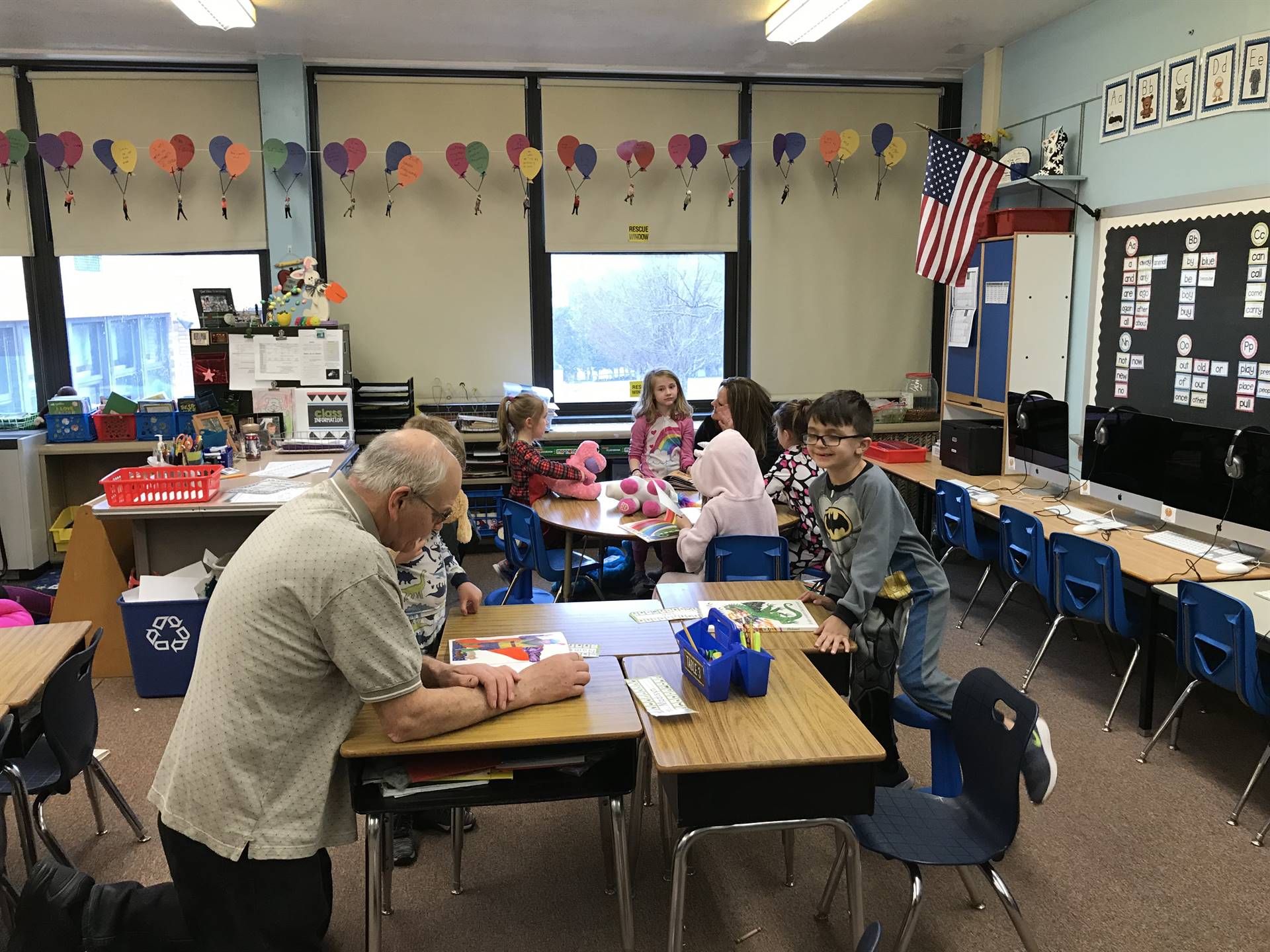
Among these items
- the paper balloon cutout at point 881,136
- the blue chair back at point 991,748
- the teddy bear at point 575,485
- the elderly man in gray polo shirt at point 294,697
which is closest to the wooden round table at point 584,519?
the teddy bear at point 575,485

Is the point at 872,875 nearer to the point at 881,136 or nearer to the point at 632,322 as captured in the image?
the point at 632,322

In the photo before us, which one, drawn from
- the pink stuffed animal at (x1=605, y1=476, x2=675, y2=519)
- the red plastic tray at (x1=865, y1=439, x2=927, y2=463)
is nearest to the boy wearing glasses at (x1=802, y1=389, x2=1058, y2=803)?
the pink stuffed animal at (x1=605, y1=476, x2=675, y2=519)

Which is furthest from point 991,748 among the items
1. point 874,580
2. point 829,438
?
point 829,438

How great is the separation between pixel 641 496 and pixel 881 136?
376 centimetres

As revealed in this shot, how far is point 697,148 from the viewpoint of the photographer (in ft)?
22.7

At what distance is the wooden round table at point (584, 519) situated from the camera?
15.1 ft

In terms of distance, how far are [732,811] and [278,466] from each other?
13.4 ft

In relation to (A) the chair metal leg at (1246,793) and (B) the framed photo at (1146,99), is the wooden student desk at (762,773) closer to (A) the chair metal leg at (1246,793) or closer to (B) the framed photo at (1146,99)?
(A) the chair metal leg at (1246,793)

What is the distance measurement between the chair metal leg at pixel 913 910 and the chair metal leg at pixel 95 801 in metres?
2.67

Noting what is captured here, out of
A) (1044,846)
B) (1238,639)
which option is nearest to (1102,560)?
(1238,639)

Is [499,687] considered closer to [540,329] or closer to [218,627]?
[218,627]

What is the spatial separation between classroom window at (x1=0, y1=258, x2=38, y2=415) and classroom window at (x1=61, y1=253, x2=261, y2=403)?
0.93 feet

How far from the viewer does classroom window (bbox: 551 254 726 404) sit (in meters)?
7.27

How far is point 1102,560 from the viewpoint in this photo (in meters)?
4.13
